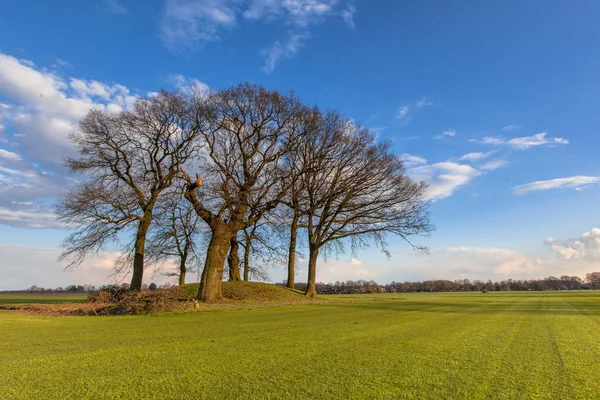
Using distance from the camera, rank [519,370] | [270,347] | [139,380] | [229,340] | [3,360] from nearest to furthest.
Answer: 1. [139,380]
2. [519,370]
3. [3,360]
4. [270,347]
5. [229,340]

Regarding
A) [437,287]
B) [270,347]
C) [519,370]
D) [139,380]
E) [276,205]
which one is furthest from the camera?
[437,287]

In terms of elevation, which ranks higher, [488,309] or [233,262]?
[233,262]

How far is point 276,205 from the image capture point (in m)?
26.1

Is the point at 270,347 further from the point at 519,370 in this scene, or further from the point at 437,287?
the point at 437,287

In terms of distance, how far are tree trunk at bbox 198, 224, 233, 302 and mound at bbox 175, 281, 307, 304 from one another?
177 cm

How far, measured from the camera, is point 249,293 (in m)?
25.8

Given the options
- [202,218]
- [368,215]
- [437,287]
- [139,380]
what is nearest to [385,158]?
[368,215]

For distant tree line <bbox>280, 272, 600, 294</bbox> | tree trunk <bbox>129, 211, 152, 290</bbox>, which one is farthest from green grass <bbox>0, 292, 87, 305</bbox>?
distant tree line <bbox>280, 272, 600, 294</bbox>

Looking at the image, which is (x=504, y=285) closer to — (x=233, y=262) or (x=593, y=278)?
(x=593, y=278)

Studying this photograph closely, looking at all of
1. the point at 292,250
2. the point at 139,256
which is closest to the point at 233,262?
the point at 292,250

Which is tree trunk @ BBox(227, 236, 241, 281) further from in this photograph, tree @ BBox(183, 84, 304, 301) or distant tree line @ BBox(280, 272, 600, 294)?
distant tree line @ BBox(280, 272, 600, 294)

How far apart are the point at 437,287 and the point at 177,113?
135955 mm

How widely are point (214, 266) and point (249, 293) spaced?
16.3 ft

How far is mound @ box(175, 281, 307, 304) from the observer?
24.4 m
